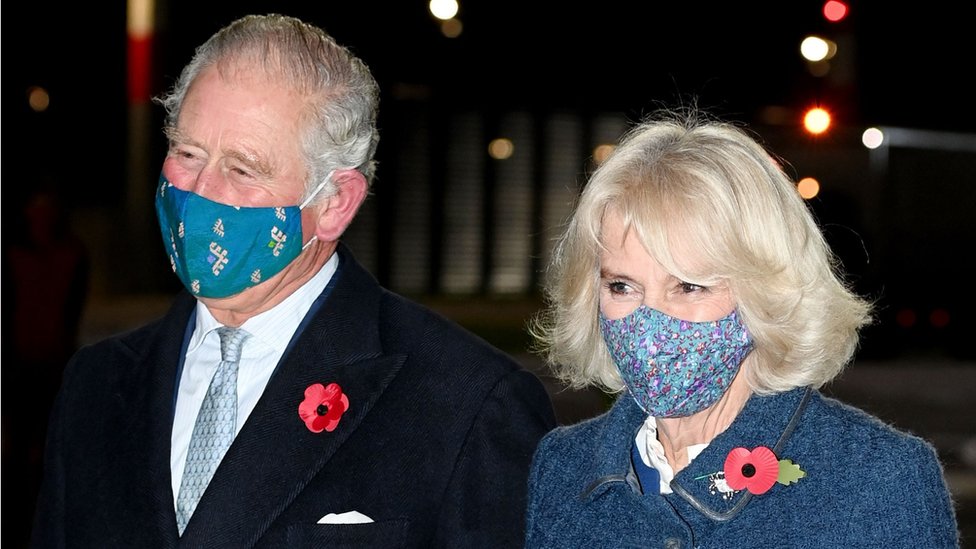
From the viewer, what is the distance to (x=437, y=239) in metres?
9.43

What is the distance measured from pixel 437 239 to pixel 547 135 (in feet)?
4.47

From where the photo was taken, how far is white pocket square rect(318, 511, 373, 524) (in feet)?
6.73

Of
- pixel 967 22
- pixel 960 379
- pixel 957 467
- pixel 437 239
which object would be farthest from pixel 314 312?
pixel 960 379

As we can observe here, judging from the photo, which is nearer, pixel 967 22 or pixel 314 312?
pixel 314 312

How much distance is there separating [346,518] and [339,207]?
0.61 metres

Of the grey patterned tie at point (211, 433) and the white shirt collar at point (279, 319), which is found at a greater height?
the white shirt collar at point (279, 319)

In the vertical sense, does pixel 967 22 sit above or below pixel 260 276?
above

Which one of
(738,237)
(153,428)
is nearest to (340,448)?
(153,428)

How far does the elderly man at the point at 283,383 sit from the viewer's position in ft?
6.81

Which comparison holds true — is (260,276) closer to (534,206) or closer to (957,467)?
(957,467)

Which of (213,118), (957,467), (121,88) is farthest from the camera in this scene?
(121,88)

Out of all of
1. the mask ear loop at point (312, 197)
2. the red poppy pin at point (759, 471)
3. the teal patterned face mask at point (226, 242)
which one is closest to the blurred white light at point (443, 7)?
the mask ear loop at point (312, 197)

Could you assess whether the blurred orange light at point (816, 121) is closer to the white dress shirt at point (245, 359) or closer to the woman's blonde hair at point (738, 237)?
the woman's blonde hair at point (738, 237)

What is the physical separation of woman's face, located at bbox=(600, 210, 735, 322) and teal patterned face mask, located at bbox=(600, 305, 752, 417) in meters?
0.01
